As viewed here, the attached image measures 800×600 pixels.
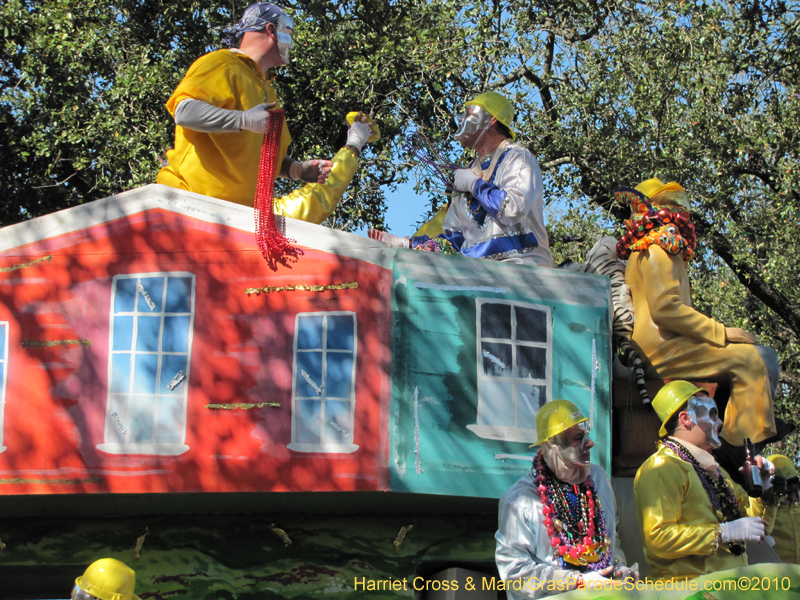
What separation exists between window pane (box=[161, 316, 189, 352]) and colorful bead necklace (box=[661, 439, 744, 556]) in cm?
290

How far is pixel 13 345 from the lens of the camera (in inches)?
246

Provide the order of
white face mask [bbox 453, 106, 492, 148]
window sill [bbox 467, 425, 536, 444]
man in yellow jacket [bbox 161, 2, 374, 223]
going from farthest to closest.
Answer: white face mask [bbox 453, 106, 492, 148], man in yellow jacket [bbox 161, 2, 374, 223], window sill [bbox 467, 425, 536, 444]

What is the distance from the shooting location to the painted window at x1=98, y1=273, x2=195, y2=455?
239 inches

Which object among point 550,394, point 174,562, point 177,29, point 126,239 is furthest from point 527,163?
point 177,29

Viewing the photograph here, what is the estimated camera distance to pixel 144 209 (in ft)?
21.0

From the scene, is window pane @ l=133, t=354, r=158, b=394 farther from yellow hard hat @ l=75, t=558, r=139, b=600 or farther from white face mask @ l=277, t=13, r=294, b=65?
white face mask @ l=277, t=13, r=294, b=65

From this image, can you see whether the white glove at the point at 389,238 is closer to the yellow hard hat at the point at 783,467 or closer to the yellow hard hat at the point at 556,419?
the yellow hard hat at the point at 556,419

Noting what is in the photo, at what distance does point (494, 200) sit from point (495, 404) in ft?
4.87

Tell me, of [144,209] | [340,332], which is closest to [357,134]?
[144,209]

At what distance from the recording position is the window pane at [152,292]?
625cm

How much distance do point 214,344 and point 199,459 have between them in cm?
70

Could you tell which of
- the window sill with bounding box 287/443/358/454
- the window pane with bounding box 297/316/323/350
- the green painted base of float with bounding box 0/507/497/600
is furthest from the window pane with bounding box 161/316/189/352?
the green painted base of float with bounding box 0/507/497/600

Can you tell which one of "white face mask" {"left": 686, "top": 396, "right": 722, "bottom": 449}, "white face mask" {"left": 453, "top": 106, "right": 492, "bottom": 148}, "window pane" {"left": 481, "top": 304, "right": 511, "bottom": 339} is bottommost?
"white face mask" {"left": 686, "top": 396, "right": 722, "bottom": 449}

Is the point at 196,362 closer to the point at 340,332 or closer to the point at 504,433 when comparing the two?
the point at 340,332
